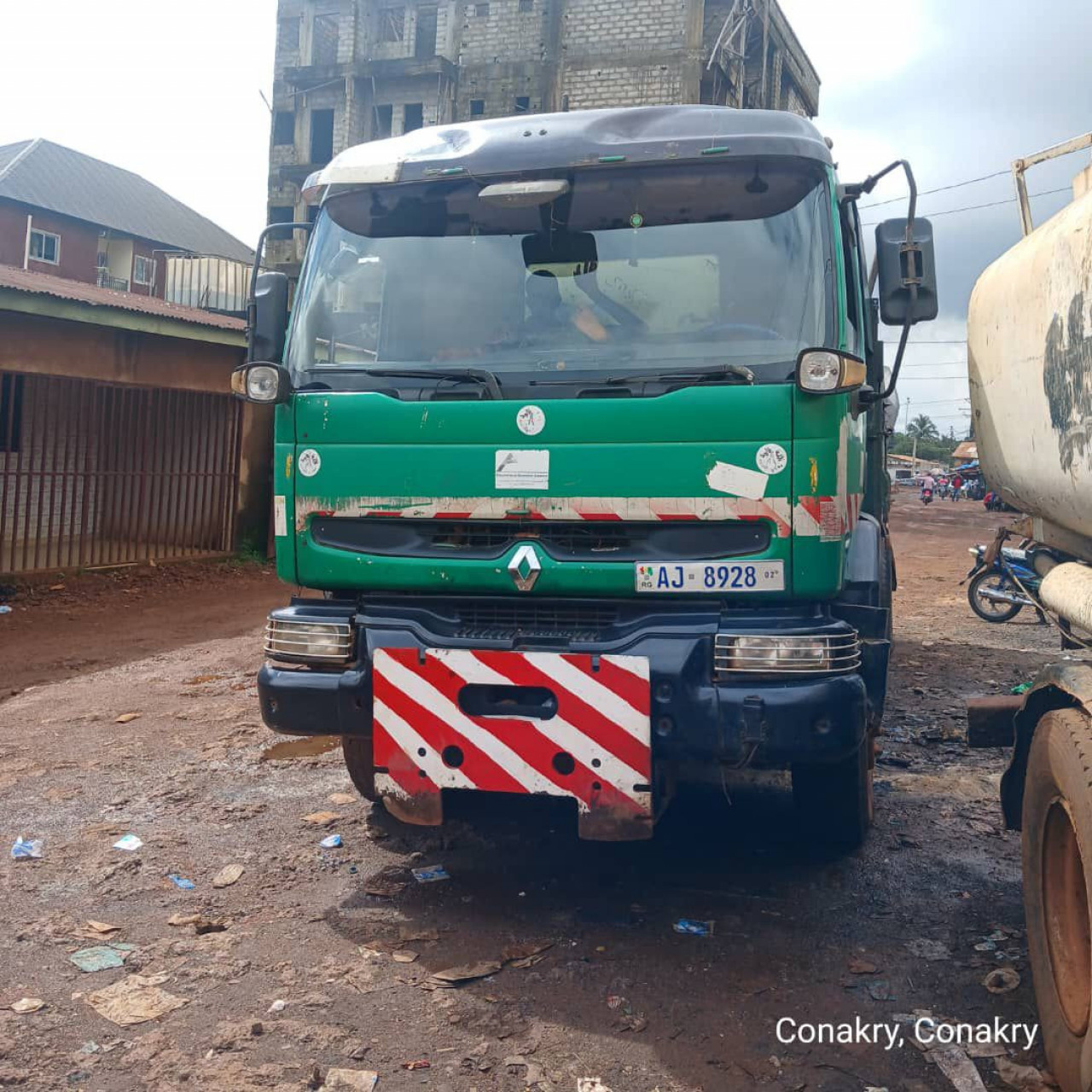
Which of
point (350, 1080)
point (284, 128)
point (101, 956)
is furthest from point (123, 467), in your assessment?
point (284, 128)

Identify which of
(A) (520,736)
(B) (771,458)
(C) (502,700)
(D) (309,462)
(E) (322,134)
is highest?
(E) (322,134)

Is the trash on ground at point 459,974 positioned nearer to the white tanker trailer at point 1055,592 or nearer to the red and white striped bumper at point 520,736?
the red and white striped bumper at point 520,736

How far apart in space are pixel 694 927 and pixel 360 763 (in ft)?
5.19

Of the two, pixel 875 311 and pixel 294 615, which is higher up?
pixel 875 311

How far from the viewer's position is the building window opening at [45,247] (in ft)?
107

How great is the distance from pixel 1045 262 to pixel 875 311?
2.06 meters

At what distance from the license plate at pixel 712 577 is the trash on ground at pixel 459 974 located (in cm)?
132

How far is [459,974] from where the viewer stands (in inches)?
130

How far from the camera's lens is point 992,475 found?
403 centimetres

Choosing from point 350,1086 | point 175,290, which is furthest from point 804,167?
point 175,290

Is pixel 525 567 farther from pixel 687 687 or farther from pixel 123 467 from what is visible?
pixel 123 467

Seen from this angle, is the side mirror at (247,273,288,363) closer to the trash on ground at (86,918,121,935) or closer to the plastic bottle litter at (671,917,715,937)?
the trash on ground at (86,918,121,935)

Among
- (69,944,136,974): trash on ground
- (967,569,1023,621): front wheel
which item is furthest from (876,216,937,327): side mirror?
(967,569,1023,621): front wheel

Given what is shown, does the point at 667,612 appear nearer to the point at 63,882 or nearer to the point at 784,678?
the point at 784,678
